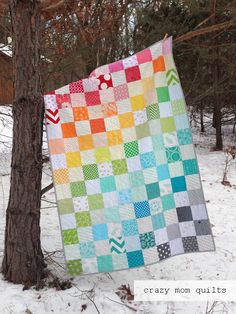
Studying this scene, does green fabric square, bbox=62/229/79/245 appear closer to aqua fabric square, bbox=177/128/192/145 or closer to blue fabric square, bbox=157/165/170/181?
blue fabric square, bbox=157/165/170/181

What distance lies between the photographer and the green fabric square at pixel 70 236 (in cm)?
322

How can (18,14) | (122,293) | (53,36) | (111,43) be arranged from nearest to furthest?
(18,14)
(122,293)
(53,36)
(111,43)

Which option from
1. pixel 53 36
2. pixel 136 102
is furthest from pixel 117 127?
pixel 53 36

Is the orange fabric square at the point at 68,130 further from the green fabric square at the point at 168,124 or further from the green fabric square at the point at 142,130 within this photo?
the green fabric square at the point at 168,124

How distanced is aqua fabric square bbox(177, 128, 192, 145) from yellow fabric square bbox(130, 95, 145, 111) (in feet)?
1.24

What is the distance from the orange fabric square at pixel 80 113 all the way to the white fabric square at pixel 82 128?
3cm

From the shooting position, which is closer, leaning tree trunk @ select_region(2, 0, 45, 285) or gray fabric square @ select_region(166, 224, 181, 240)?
leaning tree trunk @ select_region(2, 0, 45, 285)

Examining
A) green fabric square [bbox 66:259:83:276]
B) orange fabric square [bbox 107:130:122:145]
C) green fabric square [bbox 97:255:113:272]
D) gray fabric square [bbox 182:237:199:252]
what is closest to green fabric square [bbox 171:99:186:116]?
orange fabric square [bbox 107:130:122:145]

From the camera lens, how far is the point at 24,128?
10.6 ft

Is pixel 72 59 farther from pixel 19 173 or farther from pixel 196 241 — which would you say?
pixel 196 241

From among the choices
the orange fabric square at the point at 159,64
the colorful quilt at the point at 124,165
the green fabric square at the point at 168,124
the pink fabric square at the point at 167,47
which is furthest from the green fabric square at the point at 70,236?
the pink fabric square at the point at 167,47

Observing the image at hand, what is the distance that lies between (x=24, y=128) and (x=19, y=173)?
1.26ft

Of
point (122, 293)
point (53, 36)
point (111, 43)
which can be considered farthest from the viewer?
point (111, 43)

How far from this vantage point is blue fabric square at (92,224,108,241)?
3258mm
